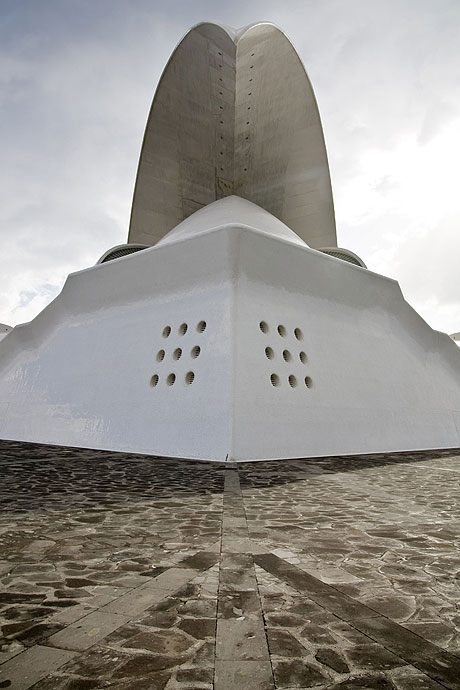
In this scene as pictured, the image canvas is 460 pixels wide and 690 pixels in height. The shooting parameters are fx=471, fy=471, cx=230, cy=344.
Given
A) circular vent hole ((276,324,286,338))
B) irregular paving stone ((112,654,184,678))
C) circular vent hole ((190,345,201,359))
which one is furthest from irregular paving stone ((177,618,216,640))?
circular vent hole ((276,324,286,338))

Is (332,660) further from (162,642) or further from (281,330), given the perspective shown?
(281,330)

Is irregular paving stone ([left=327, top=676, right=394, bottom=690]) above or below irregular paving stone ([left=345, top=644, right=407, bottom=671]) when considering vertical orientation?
below

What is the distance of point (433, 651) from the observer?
1645mm

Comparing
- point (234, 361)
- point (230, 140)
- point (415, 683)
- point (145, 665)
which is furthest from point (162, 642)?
point (230, 140)

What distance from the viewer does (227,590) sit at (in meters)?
2.19

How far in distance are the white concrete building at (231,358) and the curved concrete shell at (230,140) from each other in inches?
152

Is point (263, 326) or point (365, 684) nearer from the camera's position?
point (365, 684)

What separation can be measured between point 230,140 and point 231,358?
14.8 meters

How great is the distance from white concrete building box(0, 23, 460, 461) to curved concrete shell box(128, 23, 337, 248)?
387 cm

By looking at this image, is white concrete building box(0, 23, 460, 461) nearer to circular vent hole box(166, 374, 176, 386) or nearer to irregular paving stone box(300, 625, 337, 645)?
circular vent hole box(166, 374, 176, 386)

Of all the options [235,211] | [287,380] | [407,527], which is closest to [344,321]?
[287,380]

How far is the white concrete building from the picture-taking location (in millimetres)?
8164

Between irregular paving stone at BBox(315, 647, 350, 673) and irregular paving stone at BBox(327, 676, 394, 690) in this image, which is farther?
irregular paving stone at BBox(315, 647, 350, 673)

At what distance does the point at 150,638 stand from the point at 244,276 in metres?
7.79
